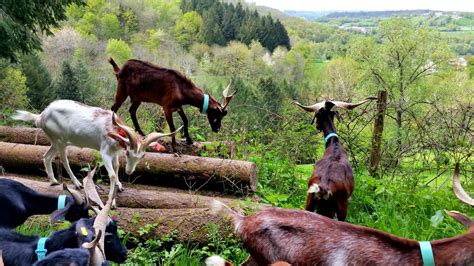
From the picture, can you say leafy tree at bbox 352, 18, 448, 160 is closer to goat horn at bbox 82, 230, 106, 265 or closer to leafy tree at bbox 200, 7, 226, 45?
leafy tree at bbox 200, 7, 226, 45

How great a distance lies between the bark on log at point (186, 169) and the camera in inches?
246

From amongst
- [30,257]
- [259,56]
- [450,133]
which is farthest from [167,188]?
[259,56]

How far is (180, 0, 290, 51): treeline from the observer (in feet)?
166

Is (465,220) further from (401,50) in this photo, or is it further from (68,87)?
(401,50)

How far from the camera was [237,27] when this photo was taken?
51594 millimetres

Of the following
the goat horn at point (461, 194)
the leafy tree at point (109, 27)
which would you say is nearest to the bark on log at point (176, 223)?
the goat horn at point (461, 194)

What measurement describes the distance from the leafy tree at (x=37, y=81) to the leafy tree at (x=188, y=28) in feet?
89.6

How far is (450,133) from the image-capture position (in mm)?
6848

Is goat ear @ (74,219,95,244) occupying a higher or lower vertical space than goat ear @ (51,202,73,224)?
higher

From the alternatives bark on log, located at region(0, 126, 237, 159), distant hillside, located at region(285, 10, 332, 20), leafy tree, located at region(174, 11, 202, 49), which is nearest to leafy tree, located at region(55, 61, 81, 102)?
bark on log, located at region(0, 126, 237, 159)

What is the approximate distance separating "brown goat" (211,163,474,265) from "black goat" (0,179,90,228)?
169 centimetres

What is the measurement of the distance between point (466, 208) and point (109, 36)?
4654 centimetres

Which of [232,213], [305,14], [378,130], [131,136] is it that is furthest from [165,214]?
[305,14]

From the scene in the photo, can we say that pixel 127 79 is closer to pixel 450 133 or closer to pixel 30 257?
pixel 30 257
